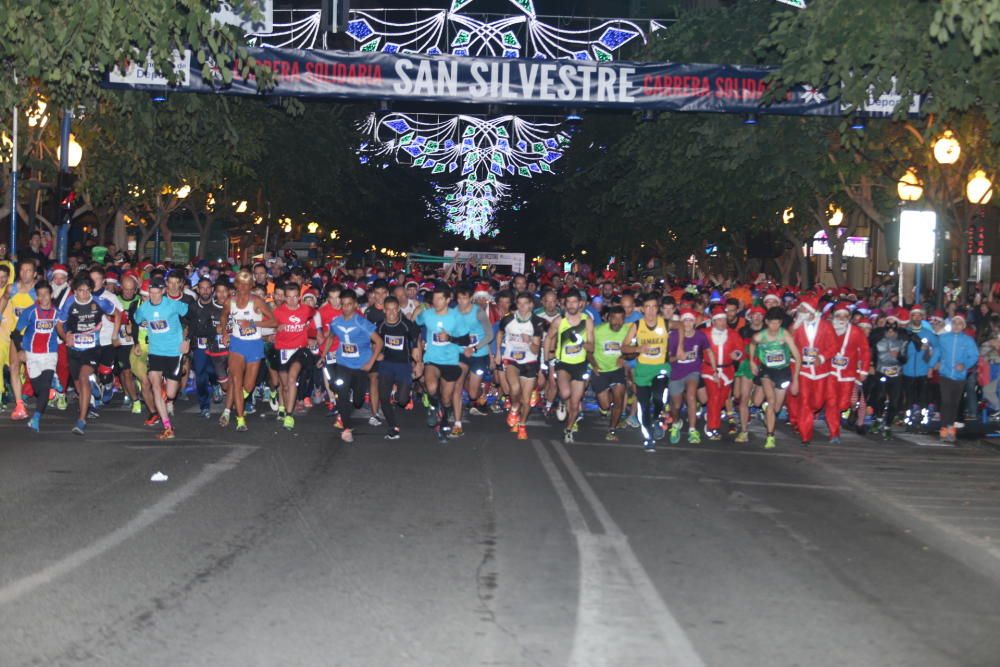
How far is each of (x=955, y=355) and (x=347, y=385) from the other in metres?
8.38

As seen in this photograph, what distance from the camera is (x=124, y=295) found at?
18.9 meters

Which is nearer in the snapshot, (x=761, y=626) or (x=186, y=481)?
(x=761, y=626)

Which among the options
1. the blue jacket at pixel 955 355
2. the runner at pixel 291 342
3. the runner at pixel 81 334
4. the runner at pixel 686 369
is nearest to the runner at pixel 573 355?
the runner at pixel 686 369

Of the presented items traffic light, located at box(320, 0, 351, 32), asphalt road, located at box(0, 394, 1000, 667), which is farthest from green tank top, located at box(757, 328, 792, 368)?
traffic light, located at box(320, 0, 351, 32)

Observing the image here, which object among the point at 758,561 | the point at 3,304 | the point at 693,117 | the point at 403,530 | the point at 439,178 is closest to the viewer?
the point at 758,561

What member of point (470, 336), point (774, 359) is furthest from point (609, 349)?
point (774, 359)

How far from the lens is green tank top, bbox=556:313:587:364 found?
16.5 metres

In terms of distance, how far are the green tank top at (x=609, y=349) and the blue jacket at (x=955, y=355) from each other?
15.9 feet

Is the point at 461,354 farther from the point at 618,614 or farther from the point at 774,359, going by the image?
the point at 618,614

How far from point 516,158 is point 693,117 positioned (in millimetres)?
56804

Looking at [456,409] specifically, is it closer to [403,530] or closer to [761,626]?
[403,530]

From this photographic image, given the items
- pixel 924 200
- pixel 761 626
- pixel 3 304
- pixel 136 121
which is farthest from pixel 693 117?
pixel 761 626

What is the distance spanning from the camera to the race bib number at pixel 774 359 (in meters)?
16.7

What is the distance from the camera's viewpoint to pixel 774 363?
1667cm
